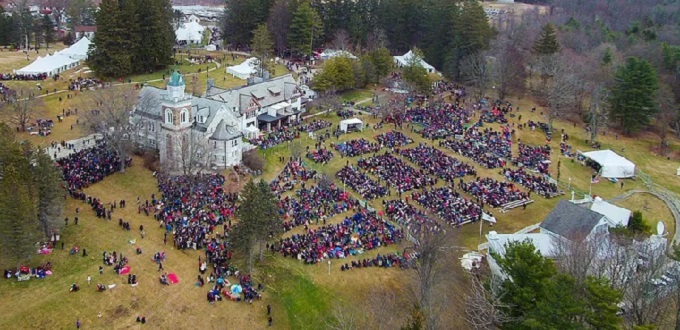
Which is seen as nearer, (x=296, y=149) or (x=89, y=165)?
(x=89, y=165)

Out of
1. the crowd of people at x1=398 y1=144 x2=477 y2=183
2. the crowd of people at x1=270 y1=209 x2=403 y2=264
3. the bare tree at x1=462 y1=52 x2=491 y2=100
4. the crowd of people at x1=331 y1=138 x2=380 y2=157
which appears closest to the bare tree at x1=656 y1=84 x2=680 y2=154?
the bare tree at x1=462 y1=52 x2=491 y2=100

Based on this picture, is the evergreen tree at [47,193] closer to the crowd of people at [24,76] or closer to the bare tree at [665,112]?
the crowd of people at [24,76]

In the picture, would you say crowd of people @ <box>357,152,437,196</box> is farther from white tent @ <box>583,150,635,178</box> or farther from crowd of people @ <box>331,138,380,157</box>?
white tent @ <box>583,150,635,178</box>

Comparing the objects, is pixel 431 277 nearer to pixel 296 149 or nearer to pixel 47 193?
pixel 296 149

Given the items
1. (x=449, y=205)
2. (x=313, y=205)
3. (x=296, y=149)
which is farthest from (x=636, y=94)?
(x=313, y=205)

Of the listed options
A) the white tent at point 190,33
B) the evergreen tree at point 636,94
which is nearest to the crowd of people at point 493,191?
the evergreen tree at point 636,94

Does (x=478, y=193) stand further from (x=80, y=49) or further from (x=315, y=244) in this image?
(x=80, y=49)
